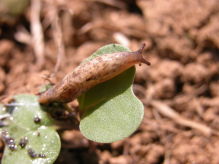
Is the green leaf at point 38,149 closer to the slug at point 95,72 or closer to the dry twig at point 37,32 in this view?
the slug at point 95,72

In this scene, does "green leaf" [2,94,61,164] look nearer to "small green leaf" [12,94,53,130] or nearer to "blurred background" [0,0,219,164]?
"small green leaf" [12,94,53,130]

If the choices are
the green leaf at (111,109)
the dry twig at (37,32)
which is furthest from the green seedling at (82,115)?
the dry twig at (37,32)

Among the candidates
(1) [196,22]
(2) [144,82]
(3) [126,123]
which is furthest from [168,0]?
(3) [126,123]

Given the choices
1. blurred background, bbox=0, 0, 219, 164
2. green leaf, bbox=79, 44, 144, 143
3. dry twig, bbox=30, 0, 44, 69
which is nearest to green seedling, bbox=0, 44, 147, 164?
green leaf, bbox=79, 44, 144, 143

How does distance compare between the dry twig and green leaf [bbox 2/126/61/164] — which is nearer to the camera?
green leaf [bbox 2/126/61/164]

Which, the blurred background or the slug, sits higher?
the slug
